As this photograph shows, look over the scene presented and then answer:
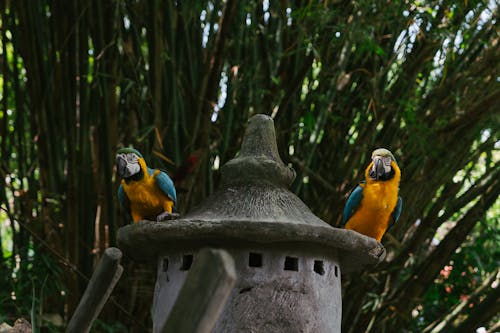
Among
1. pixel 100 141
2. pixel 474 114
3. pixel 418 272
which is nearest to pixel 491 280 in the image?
pixel 418 272

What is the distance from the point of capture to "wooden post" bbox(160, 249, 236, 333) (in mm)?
1215

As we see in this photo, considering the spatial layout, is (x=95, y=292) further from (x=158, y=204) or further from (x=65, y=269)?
(x=65, y=269)

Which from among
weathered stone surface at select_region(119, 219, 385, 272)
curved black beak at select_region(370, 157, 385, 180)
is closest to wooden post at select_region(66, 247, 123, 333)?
weathered stone surface at select_region(119, 219, 385, 272)

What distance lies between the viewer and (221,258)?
1.21 metres

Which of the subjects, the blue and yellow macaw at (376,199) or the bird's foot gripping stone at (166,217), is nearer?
the bird's foot gripping stone at (166,217)

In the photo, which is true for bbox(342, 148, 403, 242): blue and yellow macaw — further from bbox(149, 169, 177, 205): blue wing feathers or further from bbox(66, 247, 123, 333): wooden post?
bbox(66, 247, 123, 333): wooden post

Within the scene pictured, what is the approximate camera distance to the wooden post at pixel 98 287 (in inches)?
58.4

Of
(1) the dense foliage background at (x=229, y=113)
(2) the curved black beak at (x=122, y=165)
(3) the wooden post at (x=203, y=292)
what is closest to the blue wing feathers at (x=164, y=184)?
(2) the curved black beak at (x=122, y=165)

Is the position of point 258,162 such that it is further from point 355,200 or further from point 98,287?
point 98,287

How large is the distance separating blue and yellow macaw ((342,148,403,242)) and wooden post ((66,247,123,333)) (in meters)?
1.06

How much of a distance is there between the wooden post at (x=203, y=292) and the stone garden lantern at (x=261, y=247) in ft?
2.14

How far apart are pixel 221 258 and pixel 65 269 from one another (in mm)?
2245

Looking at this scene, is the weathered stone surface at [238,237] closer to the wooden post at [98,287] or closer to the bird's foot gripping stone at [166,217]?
the bird's foot gripping stone at [166,217]

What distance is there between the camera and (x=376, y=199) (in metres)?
2.44
